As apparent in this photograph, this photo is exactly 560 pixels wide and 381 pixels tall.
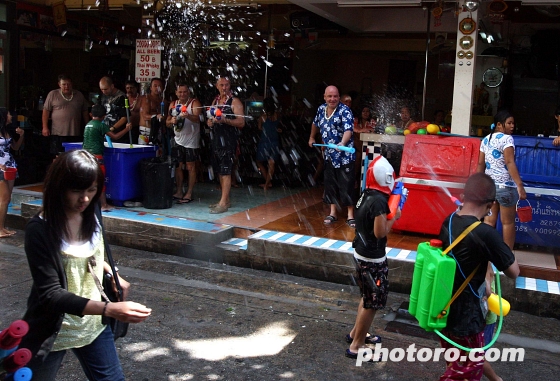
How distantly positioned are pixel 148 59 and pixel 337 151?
4469 mm

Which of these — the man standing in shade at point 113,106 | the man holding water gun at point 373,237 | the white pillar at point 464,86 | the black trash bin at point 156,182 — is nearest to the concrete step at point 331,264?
the black trash bin at point 156,182

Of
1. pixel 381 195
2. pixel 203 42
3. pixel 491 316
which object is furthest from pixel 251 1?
pixel 491 316

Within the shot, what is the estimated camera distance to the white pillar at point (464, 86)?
27.7 feet

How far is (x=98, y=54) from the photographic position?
664 inches

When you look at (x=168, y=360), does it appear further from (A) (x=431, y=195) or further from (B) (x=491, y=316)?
(A) (x=431, y=195)

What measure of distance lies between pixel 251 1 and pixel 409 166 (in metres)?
5.25

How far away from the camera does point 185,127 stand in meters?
9.70

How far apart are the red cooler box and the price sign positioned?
518 cm

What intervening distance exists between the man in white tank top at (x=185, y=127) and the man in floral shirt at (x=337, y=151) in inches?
79.6

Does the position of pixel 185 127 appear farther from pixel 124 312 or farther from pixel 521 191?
pixel 124 312

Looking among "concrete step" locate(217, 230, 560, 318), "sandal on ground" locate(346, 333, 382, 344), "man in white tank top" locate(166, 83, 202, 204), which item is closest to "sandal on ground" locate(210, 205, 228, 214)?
"man in white tank top" locate(166, 83, 202, 204)

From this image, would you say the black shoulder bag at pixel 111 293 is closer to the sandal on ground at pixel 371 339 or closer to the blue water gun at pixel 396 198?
the blue water gun at pixel 396 198

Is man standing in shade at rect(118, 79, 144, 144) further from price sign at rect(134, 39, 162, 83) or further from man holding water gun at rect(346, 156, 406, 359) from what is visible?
man holding water gun at rect(346, 156, 406, 359)

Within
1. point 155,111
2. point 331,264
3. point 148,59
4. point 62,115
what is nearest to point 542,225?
point 331,264
